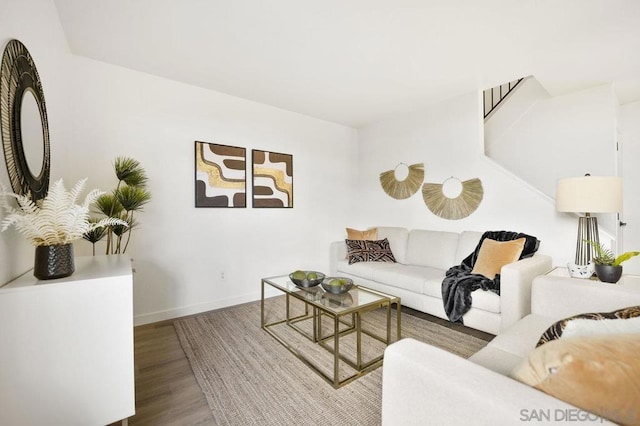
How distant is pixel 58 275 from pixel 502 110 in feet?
15.7

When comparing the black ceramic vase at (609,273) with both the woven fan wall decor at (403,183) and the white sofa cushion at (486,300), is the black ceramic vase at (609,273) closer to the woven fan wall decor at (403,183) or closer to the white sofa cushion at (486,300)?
the white sofa cushion at (486,300)

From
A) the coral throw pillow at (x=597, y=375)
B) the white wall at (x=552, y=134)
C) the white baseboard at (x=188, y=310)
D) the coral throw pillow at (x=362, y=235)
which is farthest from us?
the coral throw pillow at (x=362, y=235)

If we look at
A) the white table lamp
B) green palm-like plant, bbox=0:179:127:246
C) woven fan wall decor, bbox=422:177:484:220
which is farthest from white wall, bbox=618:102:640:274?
green palm-like plant, bbox=0:179:127:246

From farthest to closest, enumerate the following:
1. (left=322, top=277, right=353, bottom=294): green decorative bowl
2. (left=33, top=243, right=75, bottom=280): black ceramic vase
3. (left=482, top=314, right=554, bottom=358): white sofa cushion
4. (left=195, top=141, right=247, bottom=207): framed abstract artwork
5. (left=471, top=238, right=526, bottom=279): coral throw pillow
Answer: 1. (left=195, top=141, right=247, bottom=207): framed abstract artwork
2. (left=471, top=238, right=526, bottom=279): coral throw pillow
3. (left=322, top=277, right=353, bottom=294): green decorative bowl
4. (left=482, top=314, right=554, bottom=358): white sofa cushion
5. (left=33, top=243, right=75, bottom=280): black ceramic vase

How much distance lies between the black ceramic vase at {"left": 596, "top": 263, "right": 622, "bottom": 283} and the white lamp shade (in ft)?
1.40

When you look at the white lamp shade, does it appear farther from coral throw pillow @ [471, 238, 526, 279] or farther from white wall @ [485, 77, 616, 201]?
white wall @ [485, 77, 616, 201]

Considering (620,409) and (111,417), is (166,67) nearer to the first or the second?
(111,417)

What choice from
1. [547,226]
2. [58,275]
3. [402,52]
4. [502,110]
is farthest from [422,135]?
[58,275]

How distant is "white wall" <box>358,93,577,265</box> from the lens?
2758 mm

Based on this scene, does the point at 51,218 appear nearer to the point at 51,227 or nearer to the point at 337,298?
the point at 51,227

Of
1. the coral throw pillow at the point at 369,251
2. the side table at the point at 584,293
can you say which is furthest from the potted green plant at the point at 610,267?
the coral throw pillow at the point at 369,251

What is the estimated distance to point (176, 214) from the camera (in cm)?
289

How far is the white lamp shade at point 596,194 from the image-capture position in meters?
1.99

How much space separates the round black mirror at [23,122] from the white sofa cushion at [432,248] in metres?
3.35
